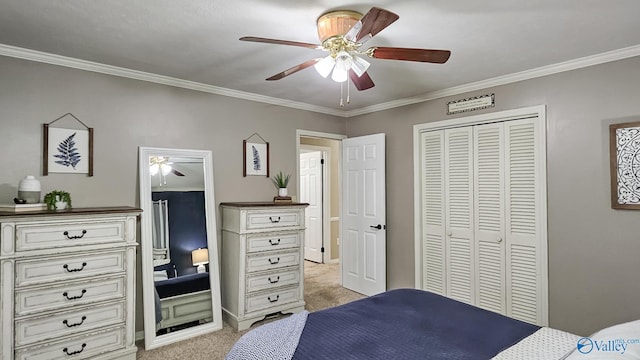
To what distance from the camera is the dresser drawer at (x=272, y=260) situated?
3225mm

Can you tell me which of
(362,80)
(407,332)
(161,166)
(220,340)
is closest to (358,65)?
(362,80)

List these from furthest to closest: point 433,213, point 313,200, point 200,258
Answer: point 313,200
point 433,213
point 200,258

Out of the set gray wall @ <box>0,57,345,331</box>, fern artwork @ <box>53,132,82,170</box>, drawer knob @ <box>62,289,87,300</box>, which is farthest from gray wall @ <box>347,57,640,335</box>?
fern artwork @ <box>53,132,82,170</box>

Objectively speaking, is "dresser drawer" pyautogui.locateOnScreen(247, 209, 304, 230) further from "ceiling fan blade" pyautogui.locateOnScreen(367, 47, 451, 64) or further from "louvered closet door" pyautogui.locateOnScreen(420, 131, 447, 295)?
"ceiling fan blade" pyautogui.locateOnScreen(367, 47, 451, 64)

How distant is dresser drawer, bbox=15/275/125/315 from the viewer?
218 cm

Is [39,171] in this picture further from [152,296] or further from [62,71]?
[152,296]

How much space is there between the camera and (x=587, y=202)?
271 centimetres

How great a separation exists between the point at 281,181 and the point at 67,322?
220 cm

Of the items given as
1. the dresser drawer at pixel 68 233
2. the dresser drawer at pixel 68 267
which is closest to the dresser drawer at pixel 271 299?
the dresser drawer at pixel 68 267

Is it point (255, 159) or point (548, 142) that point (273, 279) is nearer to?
point (255, 159)

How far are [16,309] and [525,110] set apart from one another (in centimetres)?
412

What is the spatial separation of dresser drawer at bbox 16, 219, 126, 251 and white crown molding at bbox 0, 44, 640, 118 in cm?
129

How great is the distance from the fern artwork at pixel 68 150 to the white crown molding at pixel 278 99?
0.54 m

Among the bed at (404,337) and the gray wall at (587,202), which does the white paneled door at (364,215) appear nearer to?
the gray wall at (587,202)
